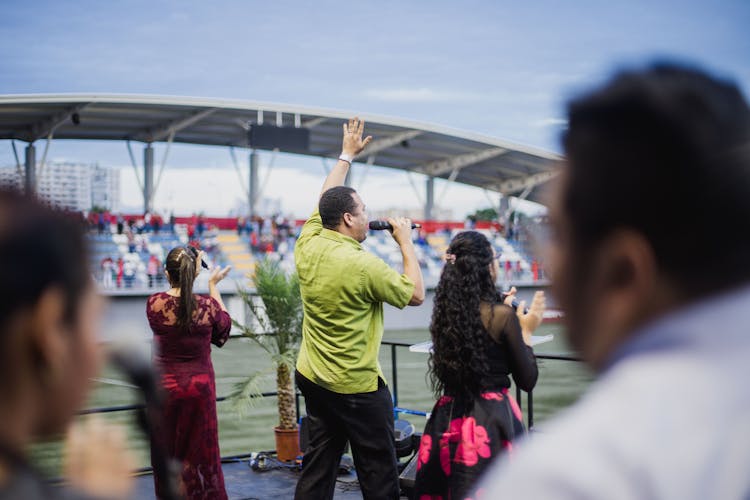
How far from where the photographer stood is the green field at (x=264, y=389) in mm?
8664

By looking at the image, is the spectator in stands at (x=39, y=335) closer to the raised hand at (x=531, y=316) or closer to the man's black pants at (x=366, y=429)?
the raised hand at (x=531, y=316)

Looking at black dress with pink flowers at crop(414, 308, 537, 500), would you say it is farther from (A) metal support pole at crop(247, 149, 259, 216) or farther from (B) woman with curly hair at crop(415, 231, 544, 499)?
(A) metal support pole at crop(247, 149, 259, 216)

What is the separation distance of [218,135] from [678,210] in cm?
3459

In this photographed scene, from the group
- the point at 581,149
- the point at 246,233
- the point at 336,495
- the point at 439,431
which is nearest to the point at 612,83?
the point at 581,149

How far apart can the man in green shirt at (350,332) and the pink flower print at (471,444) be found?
0.74 m

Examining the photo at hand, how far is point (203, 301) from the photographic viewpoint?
5086 mm

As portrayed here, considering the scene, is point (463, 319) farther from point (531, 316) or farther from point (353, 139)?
point (353, 139)

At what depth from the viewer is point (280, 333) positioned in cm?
727

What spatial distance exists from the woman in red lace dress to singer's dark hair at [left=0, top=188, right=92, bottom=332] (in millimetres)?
4145

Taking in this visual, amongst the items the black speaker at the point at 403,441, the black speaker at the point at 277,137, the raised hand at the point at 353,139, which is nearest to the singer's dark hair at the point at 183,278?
the raised hand at the point at 353,139

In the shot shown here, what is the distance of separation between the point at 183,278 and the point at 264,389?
7219mm

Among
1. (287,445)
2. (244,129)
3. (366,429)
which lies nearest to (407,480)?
(366,429)

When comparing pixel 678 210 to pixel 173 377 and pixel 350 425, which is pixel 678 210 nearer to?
pixel 350 425

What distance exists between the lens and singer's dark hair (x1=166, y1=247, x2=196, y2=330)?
4.89 m
